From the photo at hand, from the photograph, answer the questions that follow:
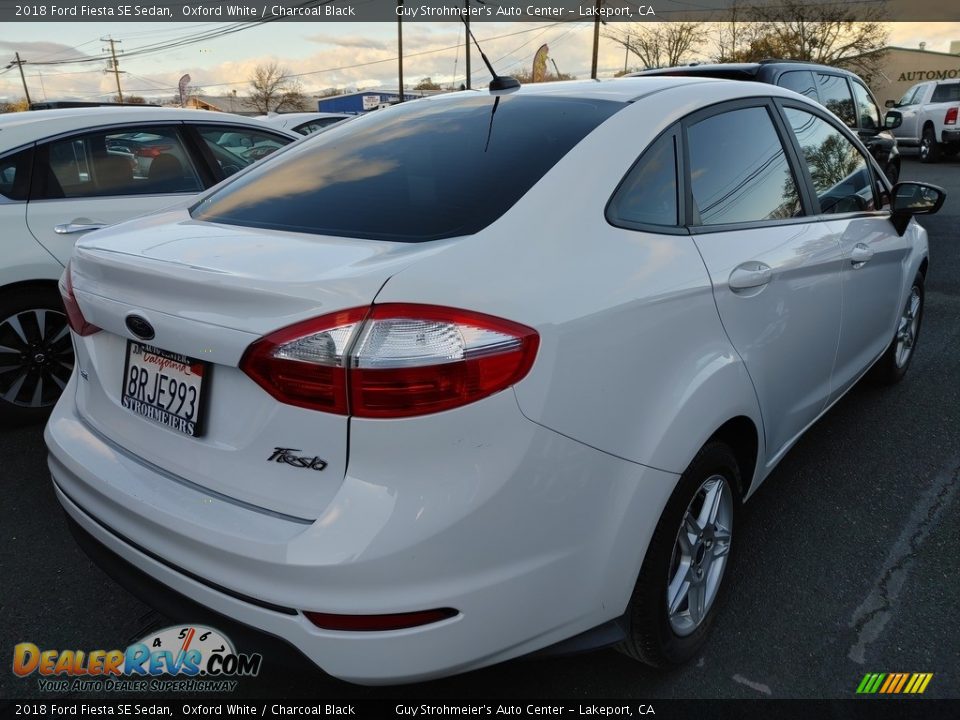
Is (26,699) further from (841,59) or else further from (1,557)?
(841,59)

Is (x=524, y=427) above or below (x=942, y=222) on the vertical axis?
above

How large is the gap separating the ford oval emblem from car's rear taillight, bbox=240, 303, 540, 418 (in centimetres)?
45

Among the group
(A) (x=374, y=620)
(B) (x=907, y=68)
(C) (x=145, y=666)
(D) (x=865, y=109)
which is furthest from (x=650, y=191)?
(B) (x=907, y=68)

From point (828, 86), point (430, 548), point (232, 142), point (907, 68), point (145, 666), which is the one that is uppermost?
point (907, 68)

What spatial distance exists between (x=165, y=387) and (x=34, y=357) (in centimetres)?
259

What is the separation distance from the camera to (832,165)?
317 cm

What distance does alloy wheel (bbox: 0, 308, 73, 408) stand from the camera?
12.5 feet

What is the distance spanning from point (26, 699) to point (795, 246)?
2.73m

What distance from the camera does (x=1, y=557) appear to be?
2.80m

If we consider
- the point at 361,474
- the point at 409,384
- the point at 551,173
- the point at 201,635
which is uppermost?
the point at 551,173

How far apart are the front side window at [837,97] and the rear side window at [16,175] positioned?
716 centimetres

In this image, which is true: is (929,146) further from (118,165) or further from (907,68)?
(907,68)

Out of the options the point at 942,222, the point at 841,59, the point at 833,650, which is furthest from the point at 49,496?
the point at 841,59

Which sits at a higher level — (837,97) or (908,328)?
(837,97)
